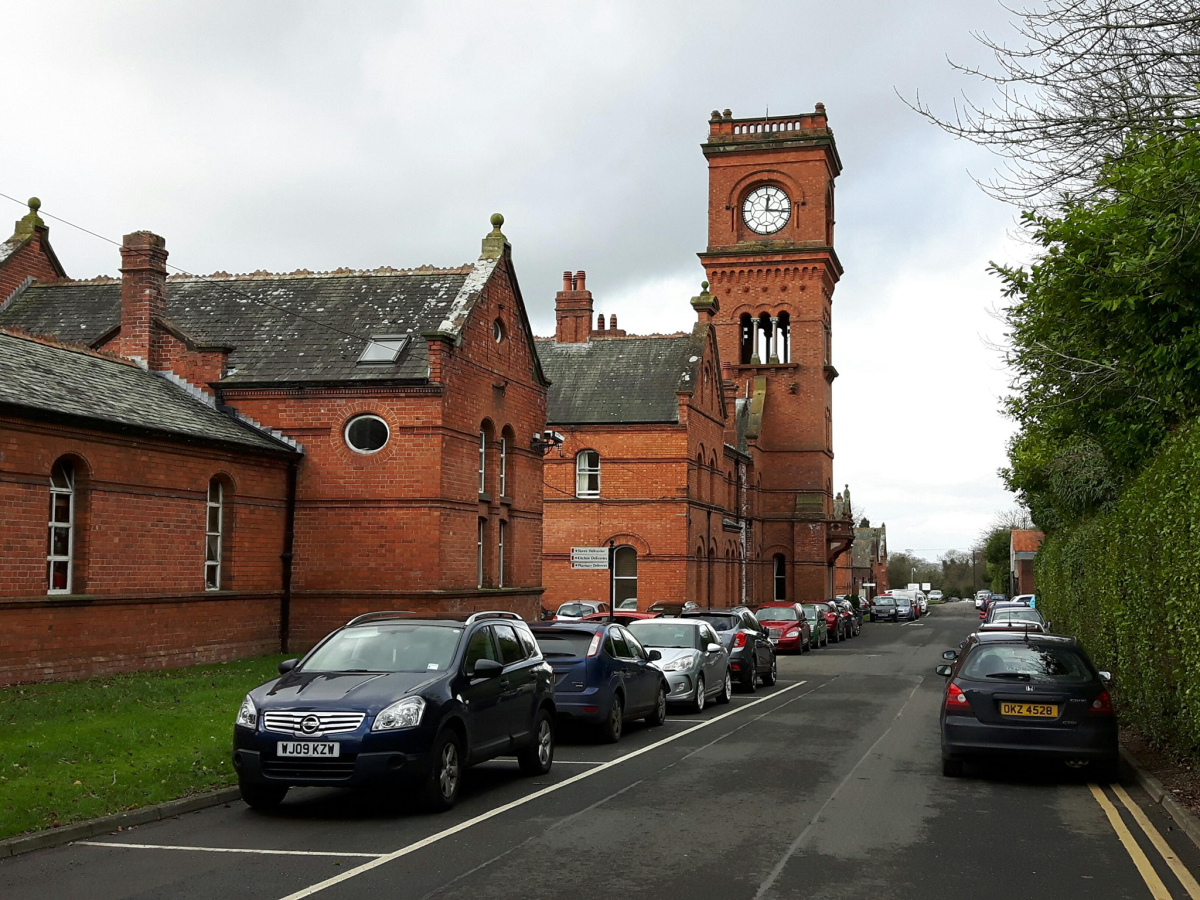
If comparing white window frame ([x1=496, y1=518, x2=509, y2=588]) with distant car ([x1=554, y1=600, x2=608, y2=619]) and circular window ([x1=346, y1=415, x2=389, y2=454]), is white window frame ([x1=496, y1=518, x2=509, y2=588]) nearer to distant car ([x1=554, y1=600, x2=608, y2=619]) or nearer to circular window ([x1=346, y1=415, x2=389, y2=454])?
distant car ([x1=554, y1=600, x2=608, y2=619])

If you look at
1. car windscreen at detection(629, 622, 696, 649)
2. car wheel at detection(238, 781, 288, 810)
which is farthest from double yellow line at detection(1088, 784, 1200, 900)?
car windscreen at detection(629, 622, 696, 649)

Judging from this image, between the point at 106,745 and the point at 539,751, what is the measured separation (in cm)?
432

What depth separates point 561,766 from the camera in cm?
1316

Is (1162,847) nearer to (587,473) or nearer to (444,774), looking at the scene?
(444,774)

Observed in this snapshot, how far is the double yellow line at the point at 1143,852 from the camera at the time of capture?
7801mm

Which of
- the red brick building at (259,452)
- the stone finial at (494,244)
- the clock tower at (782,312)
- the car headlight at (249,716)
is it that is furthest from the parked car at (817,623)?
the car headlight at (249,716)

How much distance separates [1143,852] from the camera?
Result: 29.2 ft

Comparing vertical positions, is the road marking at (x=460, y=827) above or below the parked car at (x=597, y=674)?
below

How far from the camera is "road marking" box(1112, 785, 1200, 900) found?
7839 mm

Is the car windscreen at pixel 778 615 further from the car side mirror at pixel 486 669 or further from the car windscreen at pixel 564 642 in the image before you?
the car side mirror at pixel 486 669

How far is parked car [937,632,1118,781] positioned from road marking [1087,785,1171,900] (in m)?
0.55

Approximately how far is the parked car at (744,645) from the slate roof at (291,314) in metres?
8.05

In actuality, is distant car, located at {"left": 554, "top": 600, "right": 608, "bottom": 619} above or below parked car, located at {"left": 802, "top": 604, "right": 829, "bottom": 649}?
above

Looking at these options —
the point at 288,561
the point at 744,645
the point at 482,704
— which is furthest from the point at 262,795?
the point at 288,561
